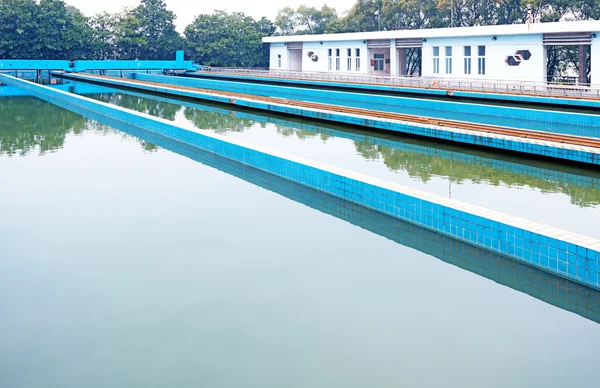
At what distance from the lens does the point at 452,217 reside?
23.5ft

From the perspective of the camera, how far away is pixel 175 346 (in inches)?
186

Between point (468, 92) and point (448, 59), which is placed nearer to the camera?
point (468, 92)

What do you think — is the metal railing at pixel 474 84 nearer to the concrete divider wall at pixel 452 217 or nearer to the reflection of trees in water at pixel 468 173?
the reflection of trees in water at pixel 468 173

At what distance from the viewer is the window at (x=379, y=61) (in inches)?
1400

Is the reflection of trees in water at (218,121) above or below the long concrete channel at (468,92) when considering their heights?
below

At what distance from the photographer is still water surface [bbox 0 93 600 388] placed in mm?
4371

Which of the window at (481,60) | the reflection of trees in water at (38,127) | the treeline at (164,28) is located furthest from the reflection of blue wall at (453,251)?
the treeline at (164,28)

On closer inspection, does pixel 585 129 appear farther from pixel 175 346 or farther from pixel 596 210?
pixel 175 346

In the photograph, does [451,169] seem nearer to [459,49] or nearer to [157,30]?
[459,49]

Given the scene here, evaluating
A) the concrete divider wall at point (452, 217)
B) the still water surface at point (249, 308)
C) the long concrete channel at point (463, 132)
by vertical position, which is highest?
the long concrete channel at point (463, 132)

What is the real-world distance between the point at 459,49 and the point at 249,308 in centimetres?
2583

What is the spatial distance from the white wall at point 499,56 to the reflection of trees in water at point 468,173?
14.7m

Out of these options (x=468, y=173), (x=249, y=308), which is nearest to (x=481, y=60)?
(x=468, y=173)

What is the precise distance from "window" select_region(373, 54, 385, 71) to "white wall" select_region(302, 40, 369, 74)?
677 millimetres
